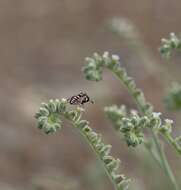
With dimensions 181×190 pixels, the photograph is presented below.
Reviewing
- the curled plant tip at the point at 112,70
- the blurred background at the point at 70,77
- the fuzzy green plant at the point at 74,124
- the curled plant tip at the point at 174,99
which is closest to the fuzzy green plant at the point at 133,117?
the curled plant tip at the point at 112,70

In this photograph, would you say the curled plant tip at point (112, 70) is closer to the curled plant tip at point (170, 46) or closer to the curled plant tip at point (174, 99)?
the curled plant tip at point (170, 46)

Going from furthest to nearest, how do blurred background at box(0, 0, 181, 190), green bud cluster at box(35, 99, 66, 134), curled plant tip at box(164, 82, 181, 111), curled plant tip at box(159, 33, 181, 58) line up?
1. blurred background at box(0, 0, 181, 190)
2. curled plant tip at box(164, 82, 181, 111)
3. curled plant tip at box(159, 33, 181, 58)
4. green bud cluster at box(35, 99, 66, 134)

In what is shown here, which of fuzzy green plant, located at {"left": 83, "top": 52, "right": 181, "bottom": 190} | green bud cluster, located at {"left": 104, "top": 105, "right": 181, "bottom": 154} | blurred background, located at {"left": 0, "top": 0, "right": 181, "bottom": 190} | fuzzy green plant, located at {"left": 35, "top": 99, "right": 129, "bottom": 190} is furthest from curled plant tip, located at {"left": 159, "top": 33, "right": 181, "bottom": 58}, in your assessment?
blurred background, located at {"left": 0, "top": 0, "right": 181, "bottom": 190}

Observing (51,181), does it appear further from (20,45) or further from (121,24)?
(20,45)

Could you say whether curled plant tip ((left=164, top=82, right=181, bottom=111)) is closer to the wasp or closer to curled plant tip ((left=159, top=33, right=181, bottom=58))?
curled plant tip ((left=159, top=33, right=181, bottom=58))

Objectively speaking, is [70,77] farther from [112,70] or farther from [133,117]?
[133,117]

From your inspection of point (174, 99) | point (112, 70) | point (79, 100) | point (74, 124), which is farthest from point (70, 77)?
point (74, 124)

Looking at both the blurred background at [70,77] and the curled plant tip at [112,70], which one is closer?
the curled plant tip at [112,70]
